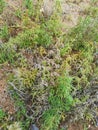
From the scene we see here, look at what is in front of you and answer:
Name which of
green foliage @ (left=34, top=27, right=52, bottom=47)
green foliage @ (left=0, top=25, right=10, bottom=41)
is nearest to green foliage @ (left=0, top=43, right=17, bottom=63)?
green foliage @ (left=0, top=25, right=10, bottom=41)

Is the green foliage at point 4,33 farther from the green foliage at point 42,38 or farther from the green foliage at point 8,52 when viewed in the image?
the green foliage at point 42,38

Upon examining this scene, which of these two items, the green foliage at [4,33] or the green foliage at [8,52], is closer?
the green foliage at [8,52]

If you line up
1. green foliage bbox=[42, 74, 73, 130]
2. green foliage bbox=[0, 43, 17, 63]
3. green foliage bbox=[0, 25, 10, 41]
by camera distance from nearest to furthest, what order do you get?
1. green foliage bbox=[42, 74, 73, 130]
2. green foliage bbox=[0, 43, 17, 63]
3. green foliage bbox=[0, 25, 10, 41]

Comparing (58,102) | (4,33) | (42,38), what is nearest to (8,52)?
(4,33)

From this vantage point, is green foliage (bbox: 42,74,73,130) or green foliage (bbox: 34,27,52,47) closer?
green foliage (bbox: 42,74,73,130)

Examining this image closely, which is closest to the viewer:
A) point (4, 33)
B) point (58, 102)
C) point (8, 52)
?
point (58, 102)

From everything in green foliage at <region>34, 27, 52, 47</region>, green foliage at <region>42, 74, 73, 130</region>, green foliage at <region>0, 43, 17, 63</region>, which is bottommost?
green foliage at <region>42, 74, 73, 130</region>

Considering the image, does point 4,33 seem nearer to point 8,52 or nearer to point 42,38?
point 8,52

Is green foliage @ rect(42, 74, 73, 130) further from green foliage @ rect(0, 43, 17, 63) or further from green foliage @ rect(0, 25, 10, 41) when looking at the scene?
green foliage @ rect(0, 25, 10, 41)

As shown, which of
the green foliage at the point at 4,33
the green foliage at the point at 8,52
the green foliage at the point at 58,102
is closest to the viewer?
the green foliage at the point at 58,102

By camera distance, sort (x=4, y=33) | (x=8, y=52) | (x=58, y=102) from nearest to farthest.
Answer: (x=58, y=102)
(x=8, y=52)
(x=4, y=33)

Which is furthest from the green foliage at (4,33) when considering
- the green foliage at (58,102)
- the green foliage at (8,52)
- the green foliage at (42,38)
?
the green foliage at (58,102)

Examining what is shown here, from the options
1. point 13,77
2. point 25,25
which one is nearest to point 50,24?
point 25,25

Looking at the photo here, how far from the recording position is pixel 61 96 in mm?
3914
